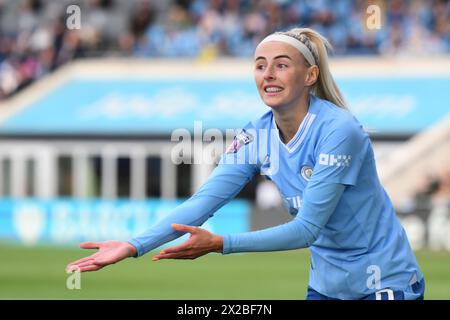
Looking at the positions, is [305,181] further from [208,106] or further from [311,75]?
[208,106]

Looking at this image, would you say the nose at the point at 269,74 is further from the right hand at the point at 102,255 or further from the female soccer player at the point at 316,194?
the right hand at the point at 102,255

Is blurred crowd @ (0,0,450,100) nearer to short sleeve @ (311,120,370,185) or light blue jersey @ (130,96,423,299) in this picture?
light blue jersey @ (130,96,423,299)

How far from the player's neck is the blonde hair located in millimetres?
113

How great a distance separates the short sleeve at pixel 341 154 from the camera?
209 inches

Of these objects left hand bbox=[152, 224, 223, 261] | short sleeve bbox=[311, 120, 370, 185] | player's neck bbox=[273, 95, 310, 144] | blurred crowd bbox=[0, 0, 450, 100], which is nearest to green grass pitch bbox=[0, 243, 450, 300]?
blurred crowd bbox=[0, 0, 450, 100]

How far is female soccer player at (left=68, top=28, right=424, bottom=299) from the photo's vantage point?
5.29 metres

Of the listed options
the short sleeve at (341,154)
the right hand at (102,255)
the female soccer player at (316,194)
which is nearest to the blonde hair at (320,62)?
the female soccer player at (316,194)

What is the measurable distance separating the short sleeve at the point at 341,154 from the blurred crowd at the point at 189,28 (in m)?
24.8

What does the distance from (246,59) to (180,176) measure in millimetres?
3655

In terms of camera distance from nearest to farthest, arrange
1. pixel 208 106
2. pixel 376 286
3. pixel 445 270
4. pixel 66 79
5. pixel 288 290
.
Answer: pixel 376 286 < pixel 288 290 < pixel 445 270 < pixel 208 106 < pixel 66 79

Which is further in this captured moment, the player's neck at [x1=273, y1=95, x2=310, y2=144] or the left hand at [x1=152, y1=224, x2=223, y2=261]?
the player's neck at [x1=273, y1=95, x2=310, y2=144]

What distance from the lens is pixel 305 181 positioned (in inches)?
217

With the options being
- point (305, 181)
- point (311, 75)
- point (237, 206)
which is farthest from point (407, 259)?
point (237, 206)

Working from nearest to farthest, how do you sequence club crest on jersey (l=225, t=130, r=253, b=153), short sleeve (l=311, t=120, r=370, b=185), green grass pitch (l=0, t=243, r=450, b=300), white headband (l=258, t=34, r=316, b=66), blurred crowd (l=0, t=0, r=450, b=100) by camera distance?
short sleeve (l=311, t=120, r=370, b=185)
white headband (l=258, t=34, r=316, b=66)
club crest on jersey (l=225, t=130, r=253, b=153)
green grass pitch (l=0, t=243, r=450, b=300)
blurred crowd (l=0, t=0, r=450, b=100)
